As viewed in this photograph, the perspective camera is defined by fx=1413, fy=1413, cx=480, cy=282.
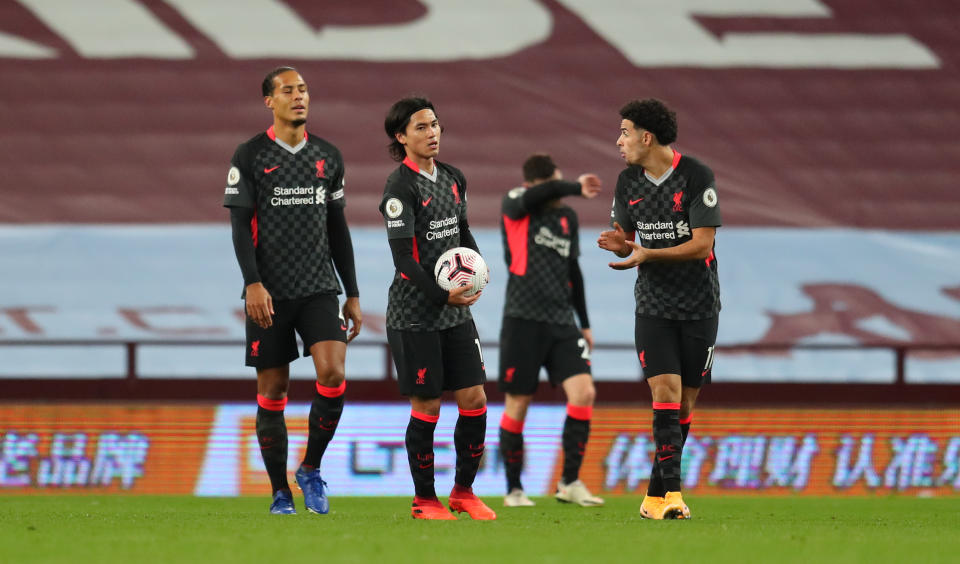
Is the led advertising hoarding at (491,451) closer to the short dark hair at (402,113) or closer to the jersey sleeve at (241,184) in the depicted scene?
the jersey sleeve at (241,184)

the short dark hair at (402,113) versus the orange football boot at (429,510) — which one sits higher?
the short dark hair at (402,113)

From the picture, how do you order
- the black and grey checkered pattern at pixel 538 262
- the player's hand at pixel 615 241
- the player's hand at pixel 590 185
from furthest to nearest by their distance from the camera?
the black and grey checkered pattern at pixel 538 262
the player's hand at pixel 590 185
the player's hand at pixel 615 241

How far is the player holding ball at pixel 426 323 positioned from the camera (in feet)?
20.3

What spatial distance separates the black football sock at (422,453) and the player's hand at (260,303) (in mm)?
771

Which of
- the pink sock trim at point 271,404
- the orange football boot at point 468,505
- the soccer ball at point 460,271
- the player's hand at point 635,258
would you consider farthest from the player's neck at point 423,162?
the orange football boot at point 468,505

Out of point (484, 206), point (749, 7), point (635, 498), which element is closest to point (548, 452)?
point (635, 498)

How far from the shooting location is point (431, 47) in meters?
13.8

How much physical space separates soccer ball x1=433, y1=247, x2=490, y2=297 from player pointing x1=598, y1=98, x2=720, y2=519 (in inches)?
22.9

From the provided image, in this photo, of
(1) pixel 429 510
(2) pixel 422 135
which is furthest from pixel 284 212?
(1) pixel 429 510

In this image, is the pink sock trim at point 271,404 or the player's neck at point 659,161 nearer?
the player's neck at point 659,161

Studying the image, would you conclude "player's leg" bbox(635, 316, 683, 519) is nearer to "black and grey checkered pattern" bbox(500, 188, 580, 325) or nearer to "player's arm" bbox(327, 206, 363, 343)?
"player's arm" bbox(327, 206, 363, 343)

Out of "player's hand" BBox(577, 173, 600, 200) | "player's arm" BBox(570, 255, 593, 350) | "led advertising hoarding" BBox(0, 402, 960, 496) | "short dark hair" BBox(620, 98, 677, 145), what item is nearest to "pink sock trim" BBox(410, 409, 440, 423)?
"short dark hair" BBox(620, 98, 677, 145)

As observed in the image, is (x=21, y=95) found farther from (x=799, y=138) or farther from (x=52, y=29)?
(x=799, y=138)

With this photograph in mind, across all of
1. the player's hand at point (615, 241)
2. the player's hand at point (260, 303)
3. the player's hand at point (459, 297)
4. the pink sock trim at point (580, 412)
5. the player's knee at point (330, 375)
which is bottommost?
the pink sock trim at point (580, 412)
